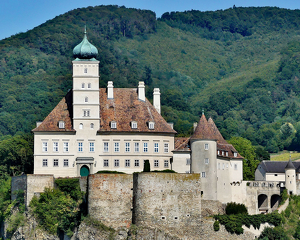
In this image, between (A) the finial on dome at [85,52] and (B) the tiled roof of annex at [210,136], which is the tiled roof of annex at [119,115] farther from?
(A) the finial on dome at [85,52]

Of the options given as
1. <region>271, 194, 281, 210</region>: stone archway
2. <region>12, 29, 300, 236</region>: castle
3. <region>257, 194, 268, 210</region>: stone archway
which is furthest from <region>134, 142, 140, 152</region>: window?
<region>271, 194, 281, 210</region>: stone archway

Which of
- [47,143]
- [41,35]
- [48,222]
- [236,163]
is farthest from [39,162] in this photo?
[41,35]

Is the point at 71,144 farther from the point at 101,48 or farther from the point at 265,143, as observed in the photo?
the point at 101,48

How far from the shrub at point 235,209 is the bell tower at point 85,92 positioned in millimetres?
16878

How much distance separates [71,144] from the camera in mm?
78125

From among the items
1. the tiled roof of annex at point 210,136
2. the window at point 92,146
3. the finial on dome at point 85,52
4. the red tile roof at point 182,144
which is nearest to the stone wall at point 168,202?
the tiled roof of annex at point 210,136

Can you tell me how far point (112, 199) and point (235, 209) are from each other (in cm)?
1479

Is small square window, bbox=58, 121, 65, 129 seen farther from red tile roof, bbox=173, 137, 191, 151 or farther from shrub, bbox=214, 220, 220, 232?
shrub, bbox=214, 220, 220, 232

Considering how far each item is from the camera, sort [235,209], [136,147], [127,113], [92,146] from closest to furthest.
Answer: [235,209] → [92,146] → [136,147] → [127,113]

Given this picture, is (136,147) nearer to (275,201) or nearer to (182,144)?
(182,144)

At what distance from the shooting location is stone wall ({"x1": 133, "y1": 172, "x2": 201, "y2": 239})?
209 feet

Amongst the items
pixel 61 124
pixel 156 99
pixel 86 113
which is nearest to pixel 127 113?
pixel 86 113

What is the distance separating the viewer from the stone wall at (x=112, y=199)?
6519 centimetres

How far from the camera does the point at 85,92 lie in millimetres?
78938
